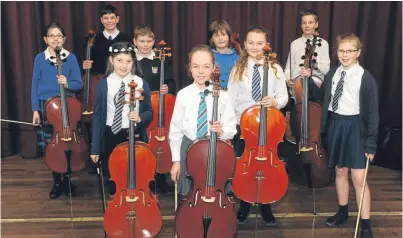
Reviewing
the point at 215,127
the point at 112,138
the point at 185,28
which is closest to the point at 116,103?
the point at 112,138

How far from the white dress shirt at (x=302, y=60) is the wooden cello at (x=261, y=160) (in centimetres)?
107

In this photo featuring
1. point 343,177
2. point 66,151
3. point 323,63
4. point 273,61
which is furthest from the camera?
point 323,63

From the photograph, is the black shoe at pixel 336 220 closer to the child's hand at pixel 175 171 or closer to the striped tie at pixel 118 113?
the child's hand at pixel 175 171

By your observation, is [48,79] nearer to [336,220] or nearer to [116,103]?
[116,103]

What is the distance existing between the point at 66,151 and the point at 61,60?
639mm

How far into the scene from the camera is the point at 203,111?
2830mm

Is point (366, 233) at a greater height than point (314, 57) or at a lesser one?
lesser

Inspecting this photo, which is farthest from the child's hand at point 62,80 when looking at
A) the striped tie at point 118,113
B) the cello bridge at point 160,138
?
the cello bridge at point 160,138

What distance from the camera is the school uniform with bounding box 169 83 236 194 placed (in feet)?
9.30

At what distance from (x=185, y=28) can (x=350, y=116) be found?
2311mm

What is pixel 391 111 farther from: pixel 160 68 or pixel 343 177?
pixel 160 68

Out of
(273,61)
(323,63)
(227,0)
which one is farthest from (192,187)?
(227,0)

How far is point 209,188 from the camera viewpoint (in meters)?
2.63

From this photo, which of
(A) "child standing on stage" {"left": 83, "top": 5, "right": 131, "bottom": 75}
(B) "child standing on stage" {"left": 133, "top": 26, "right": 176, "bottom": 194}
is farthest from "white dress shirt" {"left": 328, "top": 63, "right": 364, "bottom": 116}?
(A) "child standing on stage" {"left": 83, "top": 5, "right": 131, "bottom": 75}
